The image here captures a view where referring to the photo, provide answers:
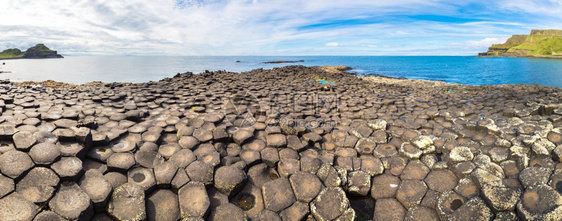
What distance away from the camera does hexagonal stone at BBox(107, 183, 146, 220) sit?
3.27 m

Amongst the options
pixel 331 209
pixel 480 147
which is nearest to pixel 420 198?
pixel 331 209

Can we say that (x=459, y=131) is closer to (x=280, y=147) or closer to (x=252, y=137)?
(x=280, y=147)

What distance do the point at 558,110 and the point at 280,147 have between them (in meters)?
7.81

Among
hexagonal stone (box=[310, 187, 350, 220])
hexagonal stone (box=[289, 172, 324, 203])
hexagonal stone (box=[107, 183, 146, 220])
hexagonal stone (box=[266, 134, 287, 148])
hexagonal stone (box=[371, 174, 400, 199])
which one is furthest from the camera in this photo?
hexagonal stone (box=[266, 134, 287, 148])

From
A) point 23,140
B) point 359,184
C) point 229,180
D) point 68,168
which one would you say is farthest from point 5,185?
point 359,184

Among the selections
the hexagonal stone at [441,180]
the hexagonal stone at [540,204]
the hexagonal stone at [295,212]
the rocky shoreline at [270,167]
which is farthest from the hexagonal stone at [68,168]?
the hexagonal stone at [540,204]

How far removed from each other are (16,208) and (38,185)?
0.39 metres

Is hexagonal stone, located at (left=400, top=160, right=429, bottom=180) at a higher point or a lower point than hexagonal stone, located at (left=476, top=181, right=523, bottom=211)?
lower

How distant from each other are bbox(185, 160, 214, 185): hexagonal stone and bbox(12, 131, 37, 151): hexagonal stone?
248 centimetres

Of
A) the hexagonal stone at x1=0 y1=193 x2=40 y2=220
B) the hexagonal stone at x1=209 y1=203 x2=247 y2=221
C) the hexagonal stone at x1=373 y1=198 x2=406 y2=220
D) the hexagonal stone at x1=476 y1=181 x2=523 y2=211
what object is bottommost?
the hexagonal stone at x1=373 y1=198 x2=406 y2=220

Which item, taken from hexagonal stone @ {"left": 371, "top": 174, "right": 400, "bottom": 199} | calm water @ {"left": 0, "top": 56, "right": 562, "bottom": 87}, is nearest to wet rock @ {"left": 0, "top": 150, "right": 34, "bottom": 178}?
hexagonal stone @ {"left": 371, "top": 174, "right": 400, "bottom": 199}

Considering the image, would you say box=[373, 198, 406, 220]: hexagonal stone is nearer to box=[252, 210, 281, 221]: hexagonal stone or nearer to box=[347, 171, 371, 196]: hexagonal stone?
box=[347, 171, 371, 196]: hexagonal stone

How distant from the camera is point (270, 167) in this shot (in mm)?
4926

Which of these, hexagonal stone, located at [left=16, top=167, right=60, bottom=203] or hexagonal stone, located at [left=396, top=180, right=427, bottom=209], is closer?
hexagonal stone, located at [left=16, top=167, right=60, bottom=203]
